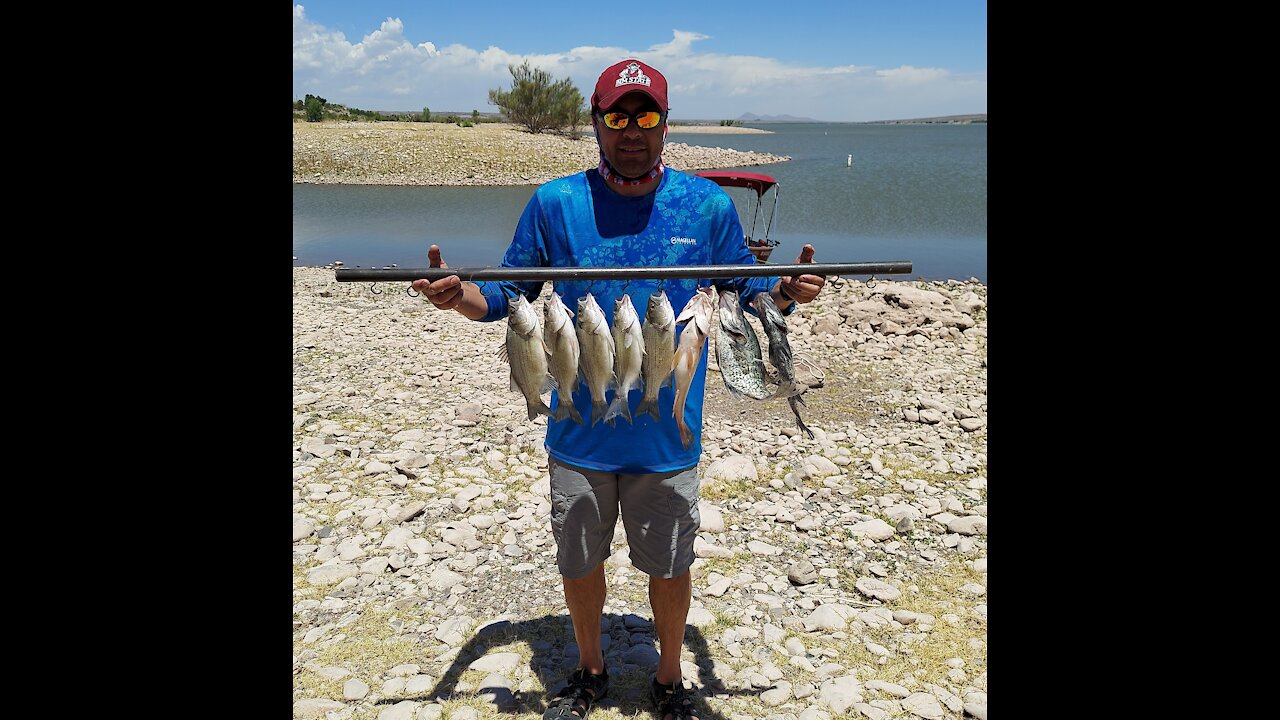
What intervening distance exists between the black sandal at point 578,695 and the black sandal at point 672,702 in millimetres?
300

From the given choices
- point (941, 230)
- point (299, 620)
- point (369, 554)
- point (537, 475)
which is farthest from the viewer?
point (941, 230)

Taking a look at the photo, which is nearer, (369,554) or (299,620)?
(299,620)

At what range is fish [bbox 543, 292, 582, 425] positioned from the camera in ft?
11.1

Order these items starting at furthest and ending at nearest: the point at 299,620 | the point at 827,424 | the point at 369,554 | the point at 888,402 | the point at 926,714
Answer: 1. the point at 888,402
2. the point at 827,424
3. the point at 369,554
4. the point at 299,620
5. the point at 926,714

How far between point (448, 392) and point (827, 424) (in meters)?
4.60

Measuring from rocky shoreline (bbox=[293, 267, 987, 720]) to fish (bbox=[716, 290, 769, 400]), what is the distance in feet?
6.21

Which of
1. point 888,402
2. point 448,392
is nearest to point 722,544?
point 888,402

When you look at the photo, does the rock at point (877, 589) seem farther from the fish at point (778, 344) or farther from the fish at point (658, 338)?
the fish at point (658, 338)

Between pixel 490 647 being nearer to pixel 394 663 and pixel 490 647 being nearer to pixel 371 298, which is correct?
pixel 394 663

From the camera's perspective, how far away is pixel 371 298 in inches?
589

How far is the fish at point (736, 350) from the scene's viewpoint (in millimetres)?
3490

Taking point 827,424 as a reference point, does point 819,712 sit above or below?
below

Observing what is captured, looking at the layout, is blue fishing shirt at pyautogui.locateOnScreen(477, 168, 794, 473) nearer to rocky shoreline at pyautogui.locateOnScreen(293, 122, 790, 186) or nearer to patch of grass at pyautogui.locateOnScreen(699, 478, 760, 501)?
patch of grass at pyautogui.locateOnScreen(699, 478, 760, 501)

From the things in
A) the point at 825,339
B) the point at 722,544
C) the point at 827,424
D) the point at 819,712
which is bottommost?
the point at 819,712
